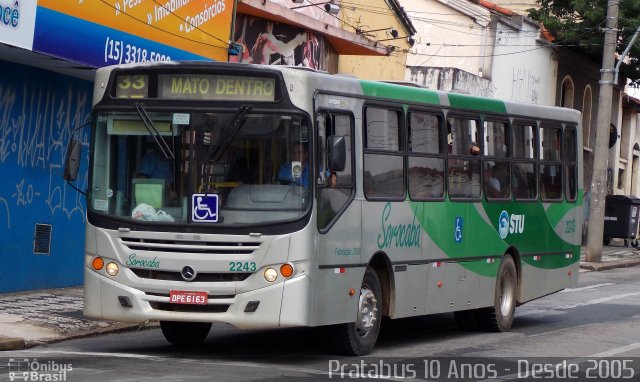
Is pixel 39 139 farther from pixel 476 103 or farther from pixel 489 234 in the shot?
pixel 489 234

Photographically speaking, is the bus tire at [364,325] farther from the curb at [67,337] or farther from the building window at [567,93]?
the building window at [567,93]

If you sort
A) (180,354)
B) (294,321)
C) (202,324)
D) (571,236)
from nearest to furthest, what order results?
(294,321) → (180,354) → (202,324) → (571,236)

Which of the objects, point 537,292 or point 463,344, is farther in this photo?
point 537,292

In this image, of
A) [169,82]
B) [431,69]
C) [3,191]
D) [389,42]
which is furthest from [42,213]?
[431,69]

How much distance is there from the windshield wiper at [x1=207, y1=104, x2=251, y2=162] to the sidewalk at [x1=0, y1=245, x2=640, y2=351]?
3162 mm

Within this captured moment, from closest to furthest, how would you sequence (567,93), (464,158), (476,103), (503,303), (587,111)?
(464,158) → (476,103) → (503,303) → (567,93) → (587,111)

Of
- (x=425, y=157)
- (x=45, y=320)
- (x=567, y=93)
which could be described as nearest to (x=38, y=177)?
(x=45, y=320)

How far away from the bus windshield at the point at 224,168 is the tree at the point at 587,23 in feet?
89.9

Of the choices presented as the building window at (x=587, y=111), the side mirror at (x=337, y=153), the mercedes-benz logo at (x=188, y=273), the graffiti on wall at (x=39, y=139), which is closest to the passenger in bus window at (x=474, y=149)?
the side mirror at (x=337, y=153)

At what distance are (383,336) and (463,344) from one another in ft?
3.59

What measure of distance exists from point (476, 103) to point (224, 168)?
4748 mm

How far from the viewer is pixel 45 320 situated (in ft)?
49.2

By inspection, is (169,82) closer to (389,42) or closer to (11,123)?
(11,123)

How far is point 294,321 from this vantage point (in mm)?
11703
